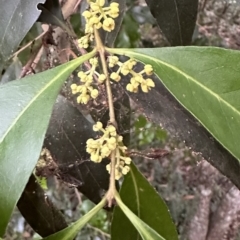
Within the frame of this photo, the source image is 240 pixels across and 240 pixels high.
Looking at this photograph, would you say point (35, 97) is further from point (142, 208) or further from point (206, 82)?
point (142, 208)

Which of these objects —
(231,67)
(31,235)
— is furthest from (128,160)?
(31,235)

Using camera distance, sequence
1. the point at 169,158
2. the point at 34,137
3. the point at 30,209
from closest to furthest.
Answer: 1. the point at 34,137
2. the point at 30,209
3. the point at 169,158

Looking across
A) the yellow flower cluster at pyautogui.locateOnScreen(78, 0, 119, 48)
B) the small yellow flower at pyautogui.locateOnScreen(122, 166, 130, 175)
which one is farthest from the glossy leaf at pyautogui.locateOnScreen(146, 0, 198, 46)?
the small yellow flower at pyautogui.locateOnScreen(122, 166, 130, 175)

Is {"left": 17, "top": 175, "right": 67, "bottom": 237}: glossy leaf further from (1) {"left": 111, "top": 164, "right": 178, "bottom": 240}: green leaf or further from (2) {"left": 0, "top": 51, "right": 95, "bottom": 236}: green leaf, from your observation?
(2) {"left": 0, "top": 51, "right": 95, "bottom": 236}: green leaf

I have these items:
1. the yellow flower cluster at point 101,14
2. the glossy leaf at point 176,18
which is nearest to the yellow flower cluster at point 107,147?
the yellow flower cluster at point 101,14

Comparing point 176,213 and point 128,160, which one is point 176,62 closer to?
point 128,160
